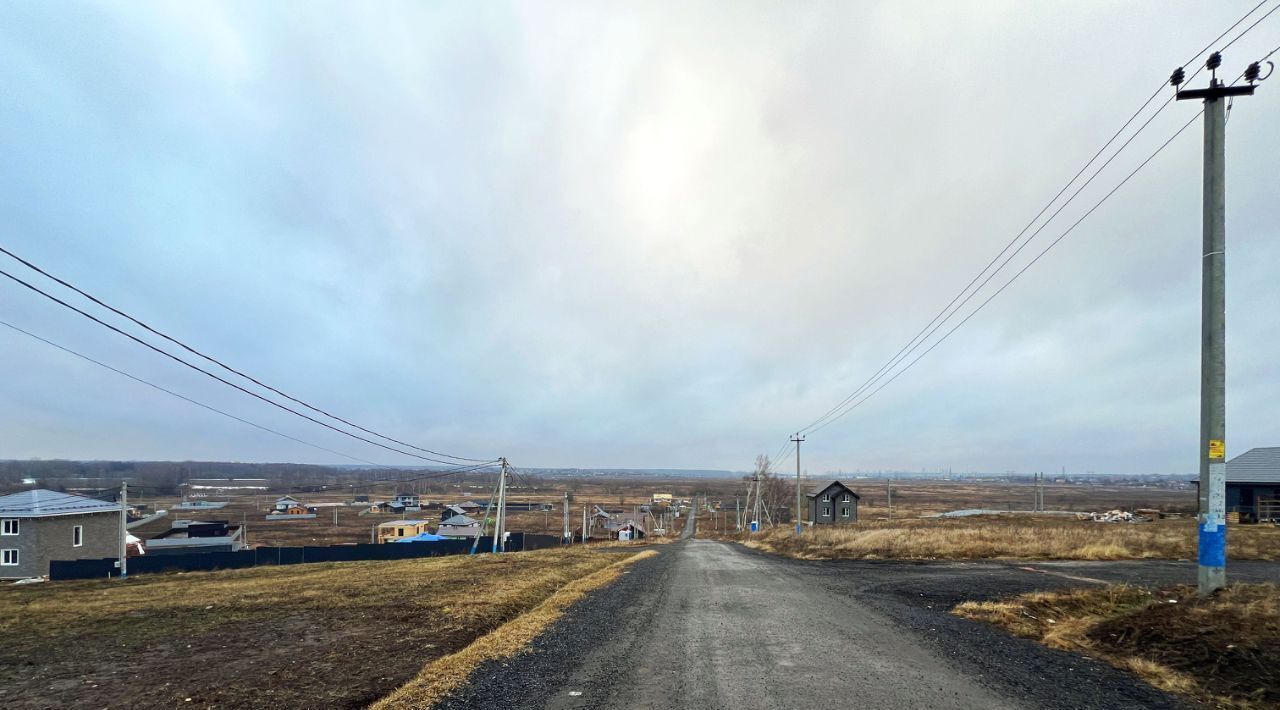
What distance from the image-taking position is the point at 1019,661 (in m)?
7.60

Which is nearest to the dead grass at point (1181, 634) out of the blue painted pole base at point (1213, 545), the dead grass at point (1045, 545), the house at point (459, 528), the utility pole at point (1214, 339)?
the blue painted pole base at point (1213, 545)

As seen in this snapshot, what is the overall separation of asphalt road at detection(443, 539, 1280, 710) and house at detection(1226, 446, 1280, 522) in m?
28.9

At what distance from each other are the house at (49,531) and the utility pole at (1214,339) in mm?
51457

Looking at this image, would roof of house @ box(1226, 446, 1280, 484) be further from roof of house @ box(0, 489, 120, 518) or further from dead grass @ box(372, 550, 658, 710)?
roof of house @ box(0, 489, 120, 518)

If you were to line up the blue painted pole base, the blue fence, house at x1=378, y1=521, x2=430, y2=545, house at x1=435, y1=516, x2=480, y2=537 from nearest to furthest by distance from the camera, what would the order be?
the blue painted pole base, the blue fence, house at x1=435, y1=516, x2=480, y2=537, house at x1=378, y1=521, x2=430, y2=545

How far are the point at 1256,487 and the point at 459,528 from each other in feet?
220

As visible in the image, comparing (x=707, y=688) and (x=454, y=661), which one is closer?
(x=707, y=688)

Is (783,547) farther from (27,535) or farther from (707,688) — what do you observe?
(27,535)

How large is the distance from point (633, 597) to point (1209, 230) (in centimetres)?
1266

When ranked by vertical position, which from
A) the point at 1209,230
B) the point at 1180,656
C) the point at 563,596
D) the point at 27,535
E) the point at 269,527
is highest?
the point at 1209,230

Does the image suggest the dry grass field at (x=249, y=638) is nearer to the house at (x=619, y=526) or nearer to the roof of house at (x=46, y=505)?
the roof of house at (x=46, y=505)

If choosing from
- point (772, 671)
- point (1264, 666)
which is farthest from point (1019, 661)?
point (772, 671)

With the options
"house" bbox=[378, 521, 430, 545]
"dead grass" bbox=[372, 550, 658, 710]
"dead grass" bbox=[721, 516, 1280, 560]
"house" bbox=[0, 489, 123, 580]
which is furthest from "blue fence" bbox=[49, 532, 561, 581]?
"house" bbox=[378, 521, 430, 545]

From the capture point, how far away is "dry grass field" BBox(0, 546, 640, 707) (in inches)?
291
